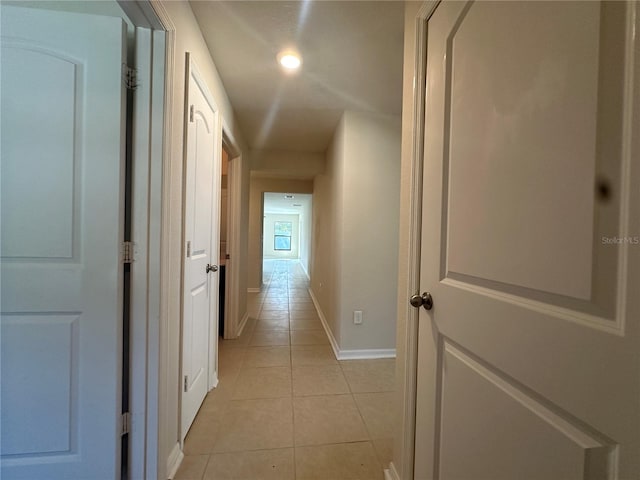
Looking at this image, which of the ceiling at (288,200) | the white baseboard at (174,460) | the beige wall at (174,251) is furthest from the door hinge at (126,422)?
the ceiling at (288,200)

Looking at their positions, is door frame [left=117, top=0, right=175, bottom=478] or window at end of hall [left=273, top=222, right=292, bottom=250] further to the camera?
window at end of hall [left=273, top=222, right=292, bottom=250]

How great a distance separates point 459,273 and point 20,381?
5.62 ft

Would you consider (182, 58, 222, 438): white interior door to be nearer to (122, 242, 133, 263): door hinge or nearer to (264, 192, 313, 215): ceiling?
(122, 242, 133, 263): door hinge


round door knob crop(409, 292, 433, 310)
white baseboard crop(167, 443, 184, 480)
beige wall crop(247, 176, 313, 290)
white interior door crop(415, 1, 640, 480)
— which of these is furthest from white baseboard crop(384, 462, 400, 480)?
beige wall crop(247, 176, 313, 290)

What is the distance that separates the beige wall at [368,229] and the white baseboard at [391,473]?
1243 mm

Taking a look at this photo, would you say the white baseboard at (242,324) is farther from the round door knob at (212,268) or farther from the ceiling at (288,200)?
the ceiling at (288,200)

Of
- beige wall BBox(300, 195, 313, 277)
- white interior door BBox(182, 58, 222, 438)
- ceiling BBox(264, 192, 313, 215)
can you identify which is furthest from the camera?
beige wall BBox(300, 195, 313, 277)

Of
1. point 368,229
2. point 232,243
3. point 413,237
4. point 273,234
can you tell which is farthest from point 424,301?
point 273,234

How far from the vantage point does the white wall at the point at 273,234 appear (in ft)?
40.0

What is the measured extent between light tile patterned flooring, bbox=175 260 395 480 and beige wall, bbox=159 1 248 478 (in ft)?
0.90

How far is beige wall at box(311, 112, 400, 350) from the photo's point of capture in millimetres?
2443

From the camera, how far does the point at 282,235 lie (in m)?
12.8

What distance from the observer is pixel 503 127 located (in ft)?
2.10

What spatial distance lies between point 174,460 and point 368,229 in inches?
80.9
